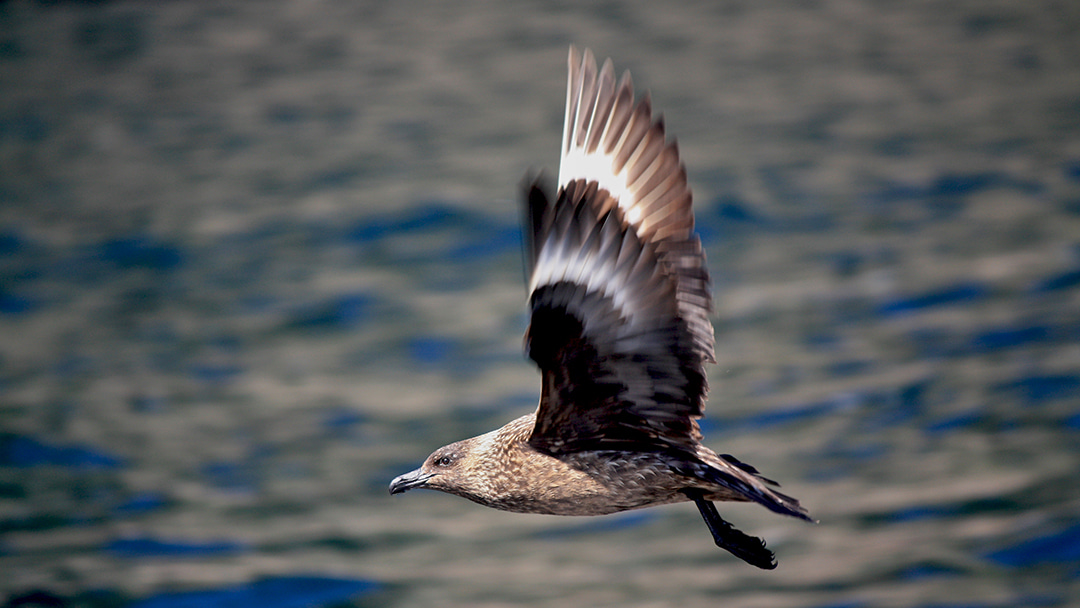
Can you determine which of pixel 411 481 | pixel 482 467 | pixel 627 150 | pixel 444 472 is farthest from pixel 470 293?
pixel 627 150

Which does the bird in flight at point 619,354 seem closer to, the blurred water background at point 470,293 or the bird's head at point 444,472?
the bird's head at point 444,472

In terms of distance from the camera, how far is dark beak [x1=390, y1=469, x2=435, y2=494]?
5250 mm

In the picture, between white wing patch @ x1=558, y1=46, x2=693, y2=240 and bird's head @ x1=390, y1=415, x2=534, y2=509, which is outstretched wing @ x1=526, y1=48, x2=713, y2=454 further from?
bird's head @ x1=390, y1=415, x2=534, y2=509

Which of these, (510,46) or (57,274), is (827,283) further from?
(57,274)

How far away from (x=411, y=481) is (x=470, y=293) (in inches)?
538

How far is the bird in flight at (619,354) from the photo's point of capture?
172 inches

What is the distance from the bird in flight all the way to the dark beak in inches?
8.3

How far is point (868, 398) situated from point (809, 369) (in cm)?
99

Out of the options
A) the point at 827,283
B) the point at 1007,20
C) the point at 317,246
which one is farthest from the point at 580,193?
the point at 1007,20

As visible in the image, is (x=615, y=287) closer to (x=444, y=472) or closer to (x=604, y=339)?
(x=604, y=339)

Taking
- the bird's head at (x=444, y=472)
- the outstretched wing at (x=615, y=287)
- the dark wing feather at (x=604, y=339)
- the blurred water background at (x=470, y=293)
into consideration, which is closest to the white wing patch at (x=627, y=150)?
the outstretched wing at (x=615, y=287)

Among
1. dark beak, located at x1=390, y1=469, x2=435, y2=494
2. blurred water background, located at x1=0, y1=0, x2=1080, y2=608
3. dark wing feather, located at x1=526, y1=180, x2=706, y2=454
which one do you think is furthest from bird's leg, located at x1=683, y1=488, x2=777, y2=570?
blurred water background, located at x1=0, y1=0, x2=1080, y2=608

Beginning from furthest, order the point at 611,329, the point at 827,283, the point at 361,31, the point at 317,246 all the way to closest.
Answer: the point at 361,31 < the point at 317,246 < the point at 827,283 < the point at 611,329

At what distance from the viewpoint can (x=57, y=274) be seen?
19.4m
